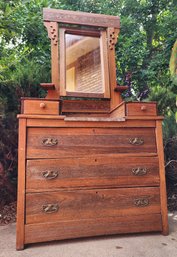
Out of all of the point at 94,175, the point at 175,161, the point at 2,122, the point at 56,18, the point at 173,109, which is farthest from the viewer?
the point at 173,109

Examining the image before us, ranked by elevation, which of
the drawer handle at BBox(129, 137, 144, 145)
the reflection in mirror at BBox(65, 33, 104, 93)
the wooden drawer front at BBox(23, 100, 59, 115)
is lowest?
the drawer handle at BBox(129, 137, 144, 145)

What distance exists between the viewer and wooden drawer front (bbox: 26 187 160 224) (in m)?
1.19


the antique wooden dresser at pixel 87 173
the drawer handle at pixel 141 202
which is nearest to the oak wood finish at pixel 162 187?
the antique wooden dresser at pixel 87 173

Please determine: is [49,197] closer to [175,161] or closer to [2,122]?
[2,122]

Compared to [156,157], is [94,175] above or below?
below

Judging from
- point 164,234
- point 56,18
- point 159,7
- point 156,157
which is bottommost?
point 164,234

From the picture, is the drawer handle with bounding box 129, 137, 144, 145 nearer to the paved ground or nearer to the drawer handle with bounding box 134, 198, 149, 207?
the drawer handle with bounding box 134, 198, 149, 207

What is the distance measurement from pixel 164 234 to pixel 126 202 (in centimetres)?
34

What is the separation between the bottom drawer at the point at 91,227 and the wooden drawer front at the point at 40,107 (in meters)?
0.67

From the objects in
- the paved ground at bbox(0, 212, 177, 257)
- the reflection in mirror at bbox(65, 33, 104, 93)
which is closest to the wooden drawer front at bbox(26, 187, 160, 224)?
the paved ground at bbox(0, 212, 177, 257)

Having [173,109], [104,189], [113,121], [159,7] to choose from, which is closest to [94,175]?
[104,189]

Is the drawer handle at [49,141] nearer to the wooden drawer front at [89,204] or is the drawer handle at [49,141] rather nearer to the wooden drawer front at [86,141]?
the wooden drawer front at [86,141]

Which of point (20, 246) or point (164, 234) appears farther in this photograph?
point (164, 234)

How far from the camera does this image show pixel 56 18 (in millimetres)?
1720
